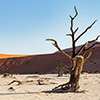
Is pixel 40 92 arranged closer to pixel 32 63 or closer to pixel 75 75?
pixel 75 75

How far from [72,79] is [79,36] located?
2.13 metres

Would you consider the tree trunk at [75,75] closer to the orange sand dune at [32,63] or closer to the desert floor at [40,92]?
the desert floor at [40,92]

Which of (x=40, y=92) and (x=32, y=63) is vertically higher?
(x=40, y=92)

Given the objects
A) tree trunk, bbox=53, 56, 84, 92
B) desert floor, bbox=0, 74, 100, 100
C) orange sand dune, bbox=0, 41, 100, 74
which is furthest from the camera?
orange sand dune, bbox=0, 41, 100, 74

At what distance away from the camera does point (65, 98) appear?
730 cm

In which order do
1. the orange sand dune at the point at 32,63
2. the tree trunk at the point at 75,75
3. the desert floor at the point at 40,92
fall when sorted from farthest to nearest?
the orange sand dune at the point at 32,63 → the tree trunk at the point at 75,75 → the desert floor at the point at 40,92

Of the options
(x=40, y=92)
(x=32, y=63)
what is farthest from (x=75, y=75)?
(x=32, y=63)

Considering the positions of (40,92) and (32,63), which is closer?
(40,92)

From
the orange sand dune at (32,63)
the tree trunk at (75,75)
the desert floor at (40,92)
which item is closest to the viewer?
the desert floor at (40,92)

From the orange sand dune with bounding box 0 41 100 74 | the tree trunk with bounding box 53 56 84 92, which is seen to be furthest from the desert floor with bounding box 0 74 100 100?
the orange sand dune with bounding box 0 41 100 74

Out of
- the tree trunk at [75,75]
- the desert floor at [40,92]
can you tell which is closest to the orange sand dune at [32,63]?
the desert floor at [40,92]

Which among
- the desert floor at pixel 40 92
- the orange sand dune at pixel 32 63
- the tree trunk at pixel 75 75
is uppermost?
the tree trunk at pixel 75 75

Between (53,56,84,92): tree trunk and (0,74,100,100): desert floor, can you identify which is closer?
(0,74,100,100): desert floor

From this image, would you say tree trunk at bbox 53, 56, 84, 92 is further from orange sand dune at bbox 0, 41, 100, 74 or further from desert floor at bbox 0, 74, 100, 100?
orange sand dune at bbox 0, 41, 100, 74
